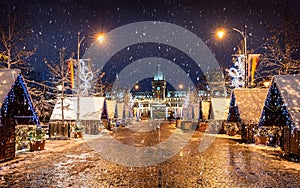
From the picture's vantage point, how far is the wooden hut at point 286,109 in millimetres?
13600

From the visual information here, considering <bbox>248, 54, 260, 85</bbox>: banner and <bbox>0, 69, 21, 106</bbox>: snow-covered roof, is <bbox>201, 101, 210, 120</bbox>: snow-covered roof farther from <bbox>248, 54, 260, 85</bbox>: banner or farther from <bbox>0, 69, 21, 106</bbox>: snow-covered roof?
<bbox>0, 69, 21, 106</bbox>: snow-covered roof

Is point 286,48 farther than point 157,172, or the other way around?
point 286,48

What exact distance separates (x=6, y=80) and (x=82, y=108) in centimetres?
1605

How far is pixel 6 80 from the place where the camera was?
13.7 metres

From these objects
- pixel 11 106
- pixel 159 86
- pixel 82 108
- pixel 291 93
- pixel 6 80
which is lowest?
pixel 82 108

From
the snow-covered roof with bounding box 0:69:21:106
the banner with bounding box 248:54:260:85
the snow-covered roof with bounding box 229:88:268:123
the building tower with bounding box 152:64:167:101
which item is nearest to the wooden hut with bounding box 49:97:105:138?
the snow-covered roof with bounding box 0:69:21:106

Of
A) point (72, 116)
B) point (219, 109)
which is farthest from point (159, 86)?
point (72, 116)

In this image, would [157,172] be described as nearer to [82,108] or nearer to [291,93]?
[291,93]

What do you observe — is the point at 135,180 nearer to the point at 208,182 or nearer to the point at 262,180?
the point at 208,182

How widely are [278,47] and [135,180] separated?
22.8 meters

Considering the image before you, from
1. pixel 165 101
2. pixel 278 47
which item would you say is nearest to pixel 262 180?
pixel 278 47

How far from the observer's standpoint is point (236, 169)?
11.2 meters

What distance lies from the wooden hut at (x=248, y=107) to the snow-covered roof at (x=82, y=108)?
13100 millimetres

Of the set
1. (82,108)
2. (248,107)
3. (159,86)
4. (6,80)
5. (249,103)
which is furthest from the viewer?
(159,86)
